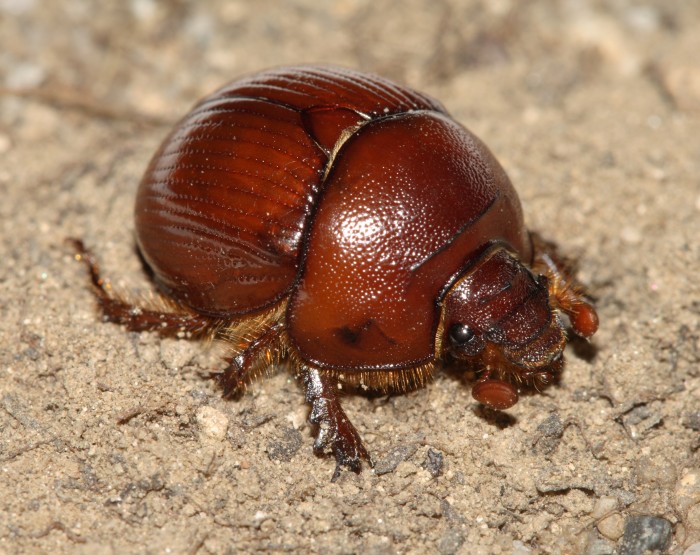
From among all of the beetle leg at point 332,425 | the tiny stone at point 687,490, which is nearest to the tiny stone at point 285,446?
the beetle leg at point 332,425

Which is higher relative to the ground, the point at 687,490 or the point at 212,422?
the point at 687,490

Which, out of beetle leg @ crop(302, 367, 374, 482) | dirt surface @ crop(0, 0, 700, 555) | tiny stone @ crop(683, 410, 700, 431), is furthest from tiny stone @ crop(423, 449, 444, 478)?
tiny stone @ crop(683, 410, 700, 431)

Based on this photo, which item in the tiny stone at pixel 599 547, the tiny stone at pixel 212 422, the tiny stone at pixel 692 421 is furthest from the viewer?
the tiny stone at pixel 692 421

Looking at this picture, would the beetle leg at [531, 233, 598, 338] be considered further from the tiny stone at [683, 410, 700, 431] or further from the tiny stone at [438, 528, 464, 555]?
the tiny stone at [438, 528, 464, 555]

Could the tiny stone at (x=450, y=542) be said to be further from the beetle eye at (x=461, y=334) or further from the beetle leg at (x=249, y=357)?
the beetle leg at (x=249, y=357)

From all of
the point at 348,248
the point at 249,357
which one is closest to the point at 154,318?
the point at 249,357

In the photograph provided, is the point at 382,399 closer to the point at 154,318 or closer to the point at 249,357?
the point at 249,357

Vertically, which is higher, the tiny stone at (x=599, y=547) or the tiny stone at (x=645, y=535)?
the tiny stone at (x=645, y=535)
